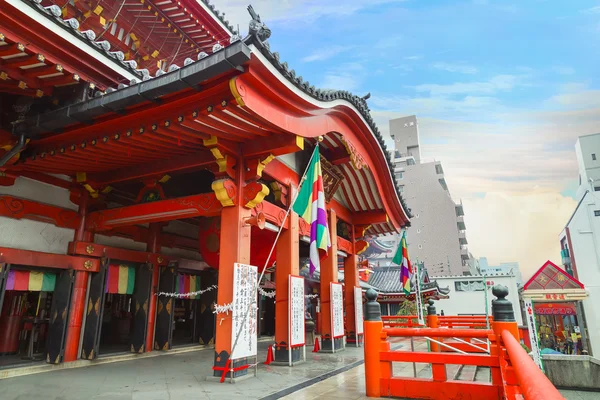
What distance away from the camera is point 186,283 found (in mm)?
11109

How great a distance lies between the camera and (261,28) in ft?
16.6

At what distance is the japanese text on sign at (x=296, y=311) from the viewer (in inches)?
319

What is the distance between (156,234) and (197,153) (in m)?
3.90

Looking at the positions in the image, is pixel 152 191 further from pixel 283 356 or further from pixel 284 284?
pixel 283 356

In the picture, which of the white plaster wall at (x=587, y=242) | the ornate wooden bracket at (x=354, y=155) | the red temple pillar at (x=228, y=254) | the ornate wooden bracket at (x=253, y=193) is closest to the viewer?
the red temple pillar at (x=228, y=254)

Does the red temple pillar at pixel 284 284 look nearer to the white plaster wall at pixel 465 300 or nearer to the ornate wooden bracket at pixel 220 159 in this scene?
the ornate wooden bracket at pixel 220 159

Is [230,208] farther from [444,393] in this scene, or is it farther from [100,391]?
[444,393]

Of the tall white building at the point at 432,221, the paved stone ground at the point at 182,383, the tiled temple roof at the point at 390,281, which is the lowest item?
the paved stone ground at the point at 182,383

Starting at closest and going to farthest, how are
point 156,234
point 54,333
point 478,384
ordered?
point 478,384 → point 54,333 → point 156,234

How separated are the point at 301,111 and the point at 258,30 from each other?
6.28 feet

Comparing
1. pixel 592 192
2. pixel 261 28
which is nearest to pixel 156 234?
pixel 261 28

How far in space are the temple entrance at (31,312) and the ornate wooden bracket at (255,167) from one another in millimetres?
4696

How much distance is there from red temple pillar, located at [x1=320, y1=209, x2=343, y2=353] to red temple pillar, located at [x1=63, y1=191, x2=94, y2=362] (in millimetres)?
6094

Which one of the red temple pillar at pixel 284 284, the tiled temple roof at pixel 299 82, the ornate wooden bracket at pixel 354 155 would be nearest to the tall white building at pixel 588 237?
the ornate wooden bracket at pixel 354 155
